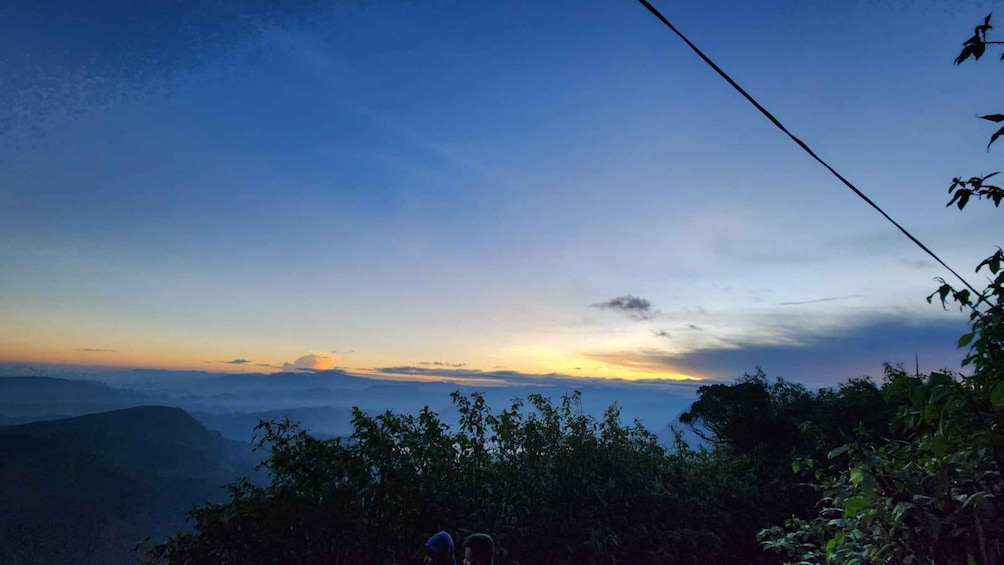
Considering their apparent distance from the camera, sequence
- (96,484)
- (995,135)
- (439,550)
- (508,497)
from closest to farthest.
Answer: (995,135) < (439,550) < (508,497) < (96,484)

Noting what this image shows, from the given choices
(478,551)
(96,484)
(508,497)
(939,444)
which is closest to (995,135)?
(939,444)

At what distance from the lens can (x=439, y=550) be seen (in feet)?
14.3

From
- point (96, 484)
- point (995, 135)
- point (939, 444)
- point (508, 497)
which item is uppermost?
point (995, 135)

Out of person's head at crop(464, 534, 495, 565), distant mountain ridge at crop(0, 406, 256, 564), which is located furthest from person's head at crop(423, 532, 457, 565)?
distant mountain ridge at crop(0, 406, 256, 564)

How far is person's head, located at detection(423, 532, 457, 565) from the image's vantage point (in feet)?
14.2

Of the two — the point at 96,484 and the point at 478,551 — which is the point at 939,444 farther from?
the point at 96,484

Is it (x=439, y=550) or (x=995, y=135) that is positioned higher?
(x=995, y=135)

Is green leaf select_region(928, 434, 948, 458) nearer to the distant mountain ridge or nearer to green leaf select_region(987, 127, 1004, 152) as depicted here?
green leaf select_region(987, 127, 1004, 152)

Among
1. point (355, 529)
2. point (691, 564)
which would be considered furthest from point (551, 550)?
point (355, 529)

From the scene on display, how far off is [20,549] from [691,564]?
117559 millimetres

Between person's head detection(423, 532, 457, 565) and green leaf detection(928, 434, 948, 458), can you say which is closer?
green leaf detection(928, 434, 948, 458)

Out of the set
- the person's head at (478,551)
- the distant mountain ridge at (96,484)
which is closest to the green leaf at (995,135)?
the person's head at (478,551)

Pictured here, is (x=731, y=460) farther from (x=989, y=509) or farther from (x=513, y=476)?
(x=989, y=509)

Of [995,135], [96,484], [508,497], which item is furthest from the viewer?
[96,484]
